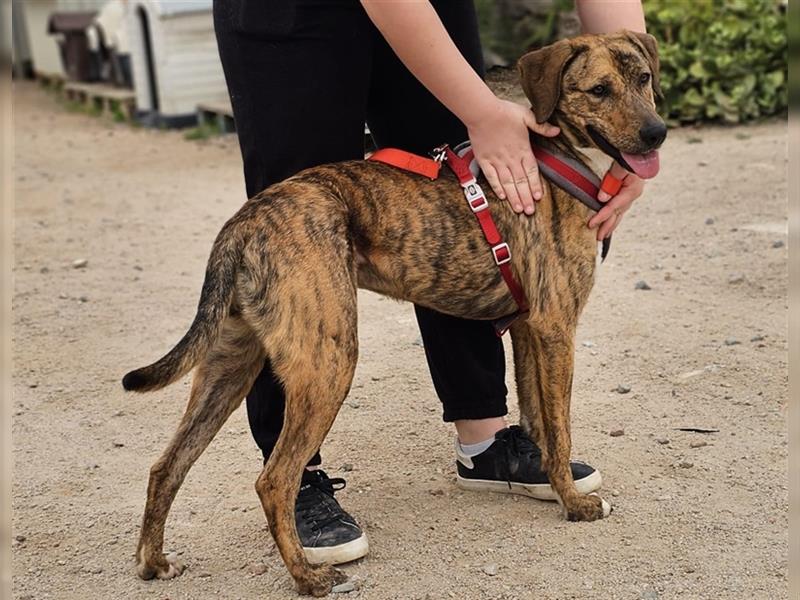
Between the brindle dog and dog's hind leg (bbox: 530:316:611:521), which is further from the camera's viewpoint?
dog's hind leg (bbox: 530:316:611:521)

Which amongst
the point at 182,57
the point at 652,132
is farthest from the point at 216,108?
→ the point at 652,132

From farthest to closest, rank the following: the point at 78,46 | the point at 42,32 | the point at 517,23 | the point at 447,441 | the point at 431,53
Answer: the point at 42,32 < the point at 78,46 < the point at 517,23 < the point at 447,441 < the point at 431,53

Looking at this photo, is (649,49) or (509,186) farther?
(649,49)

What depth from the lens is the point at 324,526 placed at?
326 cm

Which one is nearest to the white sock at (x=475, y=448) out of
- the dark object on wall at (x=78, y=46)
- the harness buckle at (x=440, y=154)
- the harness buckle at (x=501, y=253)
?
the harness buckle at (x=501, y=253)

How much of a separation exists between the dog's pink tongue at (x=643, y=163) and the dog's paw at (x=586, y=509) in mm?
1015

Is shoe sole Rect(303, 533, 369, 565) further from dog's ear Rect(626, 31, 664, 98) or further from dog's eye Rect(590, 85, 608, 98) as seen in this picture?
dog's ear Rect(626, 31, 664, 98)

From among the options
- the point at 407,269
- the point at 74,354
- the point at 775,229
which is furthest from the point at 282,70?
the point at 775,229

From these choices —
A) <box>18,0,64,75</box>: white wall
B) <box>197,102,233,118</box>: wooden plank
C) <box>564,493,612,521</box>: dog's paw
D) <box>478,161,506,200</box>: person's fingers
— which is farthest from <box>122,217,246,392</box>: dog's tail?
<box>18,0,64,75</box>: white wall

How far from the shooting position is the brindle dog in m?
2.93

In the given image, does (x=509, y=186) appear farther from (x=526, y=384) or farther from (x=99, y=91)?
(x=99, y=91)

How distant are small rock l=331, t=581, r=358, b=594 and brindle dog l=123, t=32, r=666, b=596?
0.02m

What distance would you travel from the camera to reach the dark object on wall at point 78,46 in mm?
15469

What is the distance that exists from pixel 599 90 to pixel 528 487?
51.2 inches
